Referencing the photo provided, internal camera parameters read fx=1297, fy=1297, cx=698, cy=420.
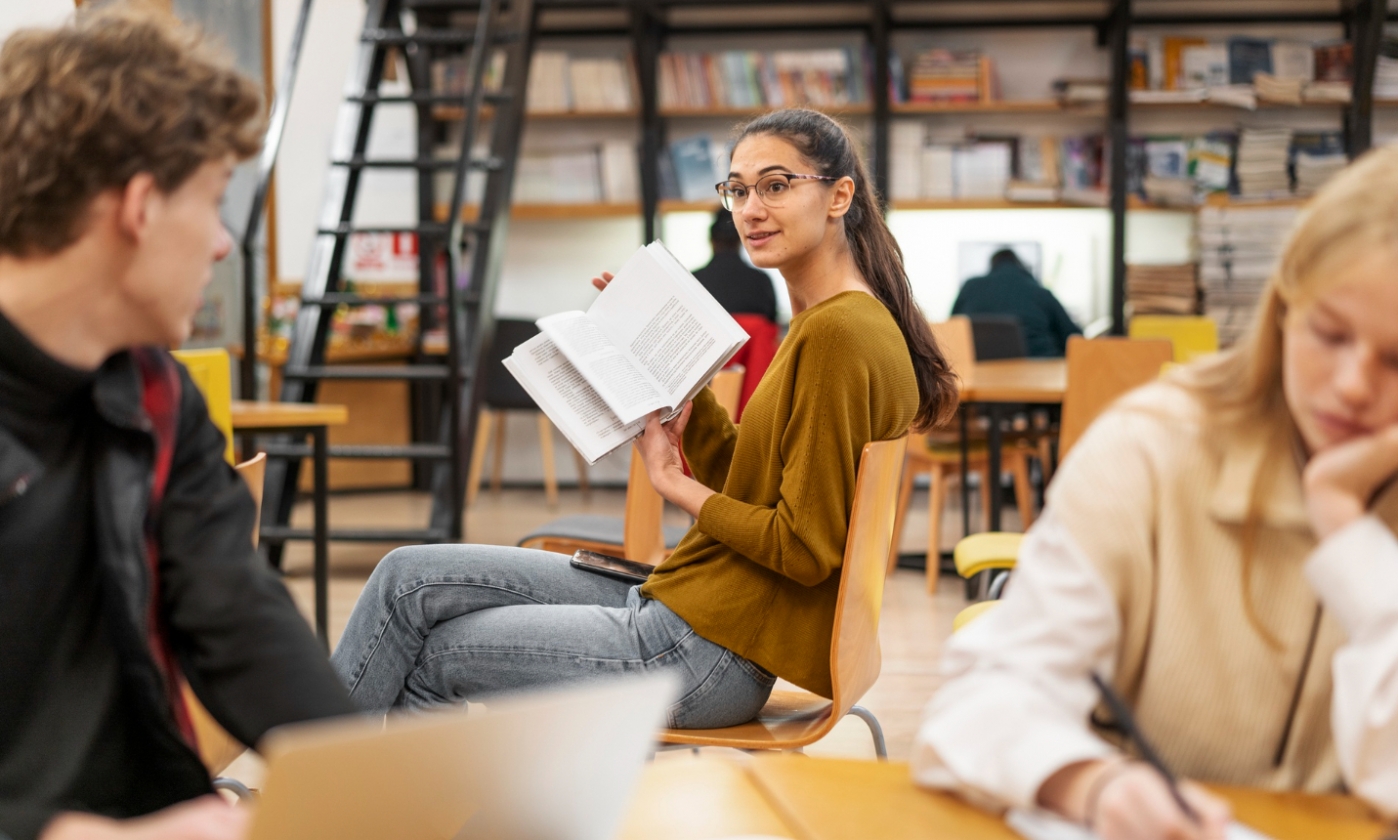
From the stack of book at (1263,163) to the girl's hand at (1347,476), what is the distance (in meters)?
6.03

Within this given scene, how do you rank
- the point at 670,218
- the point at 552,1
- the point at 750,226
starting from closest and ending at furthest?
1. the point at 750,226
2. the point at 552,1
3. the point at 670,218

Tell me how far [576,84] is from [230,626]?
19.7ft

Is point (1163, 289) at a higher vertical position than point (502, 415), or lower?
higher

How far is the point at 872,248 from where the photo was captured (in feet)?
6.38

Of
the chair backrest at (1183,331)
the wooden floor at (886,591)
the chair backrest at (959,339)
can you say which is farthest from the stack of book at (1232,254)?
the chair backrest at (959,339)

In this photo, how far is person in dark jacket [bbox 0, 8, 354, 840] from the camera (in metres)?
0.85

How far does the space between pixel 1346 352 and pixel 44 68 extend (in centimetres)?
85

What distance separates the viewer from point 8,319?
0.85 metres

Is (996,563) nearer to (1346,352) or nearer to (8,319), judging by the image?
(1346,352)

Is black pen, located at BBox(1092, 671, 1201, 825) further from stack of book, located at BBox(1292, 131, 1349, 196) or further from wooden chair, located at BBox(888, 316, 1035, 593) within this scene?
stack of book, located at BBox(1292, 131, 1349, 196)

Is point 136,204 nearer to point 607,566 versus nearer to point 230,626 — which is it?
point 230,626

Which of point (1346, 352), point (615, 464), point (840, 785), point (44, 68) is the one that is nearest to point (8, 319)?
point (44, 68)

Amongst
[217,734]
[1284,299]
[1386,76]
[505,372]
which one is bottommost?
[505,372]

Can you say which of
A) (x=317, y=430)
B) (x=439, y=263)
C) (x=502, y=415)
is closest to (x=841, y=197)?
(x=317, y=430)
